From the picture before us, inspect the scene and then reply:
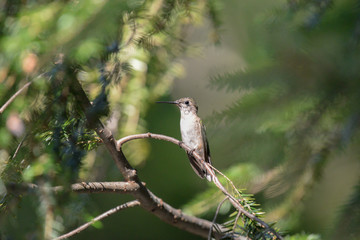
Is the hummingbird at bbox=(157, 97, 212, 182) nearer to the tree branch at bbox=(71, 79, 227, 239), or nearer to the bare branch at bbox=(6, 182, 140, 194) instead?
the tree branch at bbox=(71, 79, 227, 239)

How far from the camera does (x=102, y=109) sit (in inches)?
27.1

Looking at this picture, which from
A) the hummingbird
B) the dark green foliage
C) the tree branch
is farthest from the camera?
the hummingbird

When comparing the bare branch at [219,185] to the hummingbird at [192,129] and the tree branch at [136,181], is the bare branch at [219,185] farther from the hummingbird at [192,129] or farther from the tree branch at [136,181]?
the hummingbird at [192,129]

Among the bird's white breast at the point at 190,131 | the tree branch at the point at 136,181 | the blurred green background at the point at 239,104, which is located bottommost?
the bird's white breast at the point at 190,131

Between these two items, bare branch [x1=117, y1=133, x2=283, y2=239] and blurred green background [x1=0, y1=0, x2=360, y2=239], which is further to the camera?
bare branch [x1=117, y1=133, x2=283, y2=239]

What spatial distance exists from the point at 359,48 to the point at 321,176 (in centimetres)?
29

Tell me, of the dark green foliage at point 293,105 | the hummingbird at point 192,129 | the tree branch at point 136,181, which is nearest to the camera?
the dark green foliage at point 293,105

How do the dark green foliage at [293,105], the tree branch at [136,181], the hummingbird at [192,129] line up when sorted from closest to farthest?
the dark green foliage at [293,105] < the tree branch at [136,181] < the hummingbird at [192,129]

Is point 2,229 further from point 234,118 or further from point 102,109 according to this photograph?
point 234,118

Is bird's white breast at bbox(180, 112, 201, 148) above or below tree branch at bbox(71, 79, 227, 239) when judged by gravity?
below

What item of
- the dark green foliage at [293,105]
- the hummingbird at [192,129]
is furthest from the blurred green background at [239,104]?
the hummingbird at [192,129]

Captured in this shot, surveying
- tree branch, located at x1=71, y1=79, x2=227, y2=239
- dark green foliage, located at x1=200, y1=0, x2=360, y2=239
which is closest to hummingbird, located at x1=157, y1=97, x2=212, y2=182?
tree branch, located at x1=71, y1=79, x2=227, y2=239

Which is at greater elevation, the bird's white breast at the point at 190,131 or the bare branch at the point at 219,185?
the bare branch at the point at 219,185

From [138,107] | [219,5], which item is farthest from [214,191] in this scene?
[219,5]
